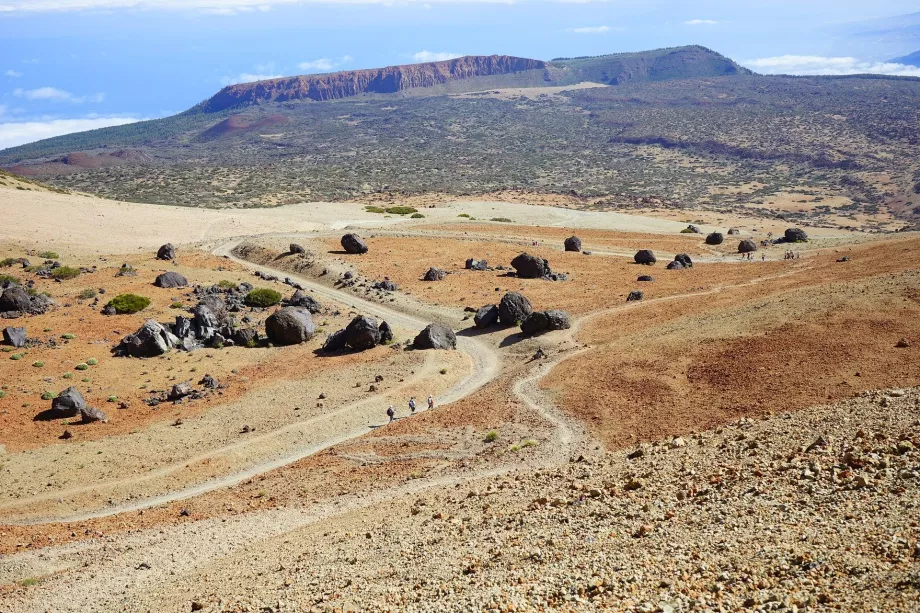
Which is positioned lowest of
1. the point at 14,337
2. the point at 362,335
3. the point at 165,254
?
the point at 362,335

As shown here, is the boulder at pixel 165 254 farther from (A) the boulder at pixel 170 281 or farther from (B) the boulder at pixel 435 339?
(B) the boulder at pixel 435 339

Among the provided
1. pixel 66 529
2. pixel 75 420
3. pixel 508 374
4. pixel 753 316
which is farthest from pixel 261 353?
pixel 753 316

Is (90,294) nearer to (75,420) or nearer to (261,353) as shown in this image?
(261,353)

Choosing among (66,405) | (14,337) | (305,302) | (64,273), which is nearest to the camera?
(66,405)

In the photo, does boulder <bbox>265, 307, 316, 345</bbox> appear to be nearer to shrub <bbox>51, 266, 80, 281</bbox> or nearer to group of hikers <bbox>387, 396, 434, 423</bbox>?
group of hikers <bbox>387, 396, 434, 423</bbox>

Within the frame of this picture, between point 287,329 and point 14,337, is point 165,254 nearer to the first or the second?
point 14,337

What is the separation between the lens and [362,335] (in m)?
47.7

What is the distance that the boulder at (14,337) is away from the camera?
4772cm

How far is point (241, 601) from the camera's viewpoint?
61.5ft

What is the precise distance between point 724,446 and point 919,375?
1146cm

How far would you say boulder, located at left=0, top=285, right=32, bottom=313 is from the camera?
179 feet

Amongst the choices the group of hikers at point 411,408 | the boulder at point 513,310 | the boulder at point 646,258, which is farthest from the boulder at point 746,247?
the group of hikers at point 411,408

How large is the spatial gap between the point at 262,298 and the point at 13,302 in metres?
18.2

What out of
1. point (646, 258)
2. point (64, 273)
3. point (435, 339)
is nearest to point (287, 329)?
point (435, 339)
